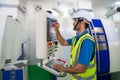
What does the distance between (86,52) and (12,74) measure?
5.50 ft

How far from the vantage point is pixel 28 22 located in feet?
19.4

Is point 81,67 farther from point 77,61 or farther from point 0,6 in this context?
point 0,6

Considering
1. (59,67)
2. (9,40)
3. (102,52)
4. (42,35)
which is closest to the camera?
(42,35)

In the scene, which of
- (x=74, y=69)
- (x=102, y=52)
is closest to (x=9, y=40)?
(x=74, y=69)

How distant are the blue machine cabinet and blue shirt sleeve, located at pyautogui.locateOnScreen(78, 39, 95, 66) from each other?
1527mm

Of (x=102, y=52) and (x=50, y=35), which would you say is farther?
(x=102, y=52)

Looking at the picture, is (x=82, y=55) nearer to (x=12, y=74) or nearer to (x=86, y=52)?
(x=86, y=52)

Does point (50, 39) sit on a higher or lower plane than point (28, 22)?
lower

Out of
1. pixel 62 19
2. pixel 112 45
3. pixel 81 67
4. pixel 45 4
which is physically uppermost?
pixel 45 4

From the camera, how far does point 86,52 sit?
1662 millimetres

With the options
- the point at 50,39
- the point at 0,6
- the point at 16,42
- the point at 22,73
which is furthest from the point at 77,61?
the point at 0,6

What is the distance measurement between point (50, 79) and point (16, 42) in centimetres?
117

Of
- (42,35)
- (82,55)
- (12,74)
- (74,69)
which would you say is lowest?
(12,74)

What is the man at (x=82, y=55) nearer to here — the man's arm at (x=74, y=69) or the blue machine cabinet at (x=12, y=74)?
the man's arm at (x=74, y=69)
